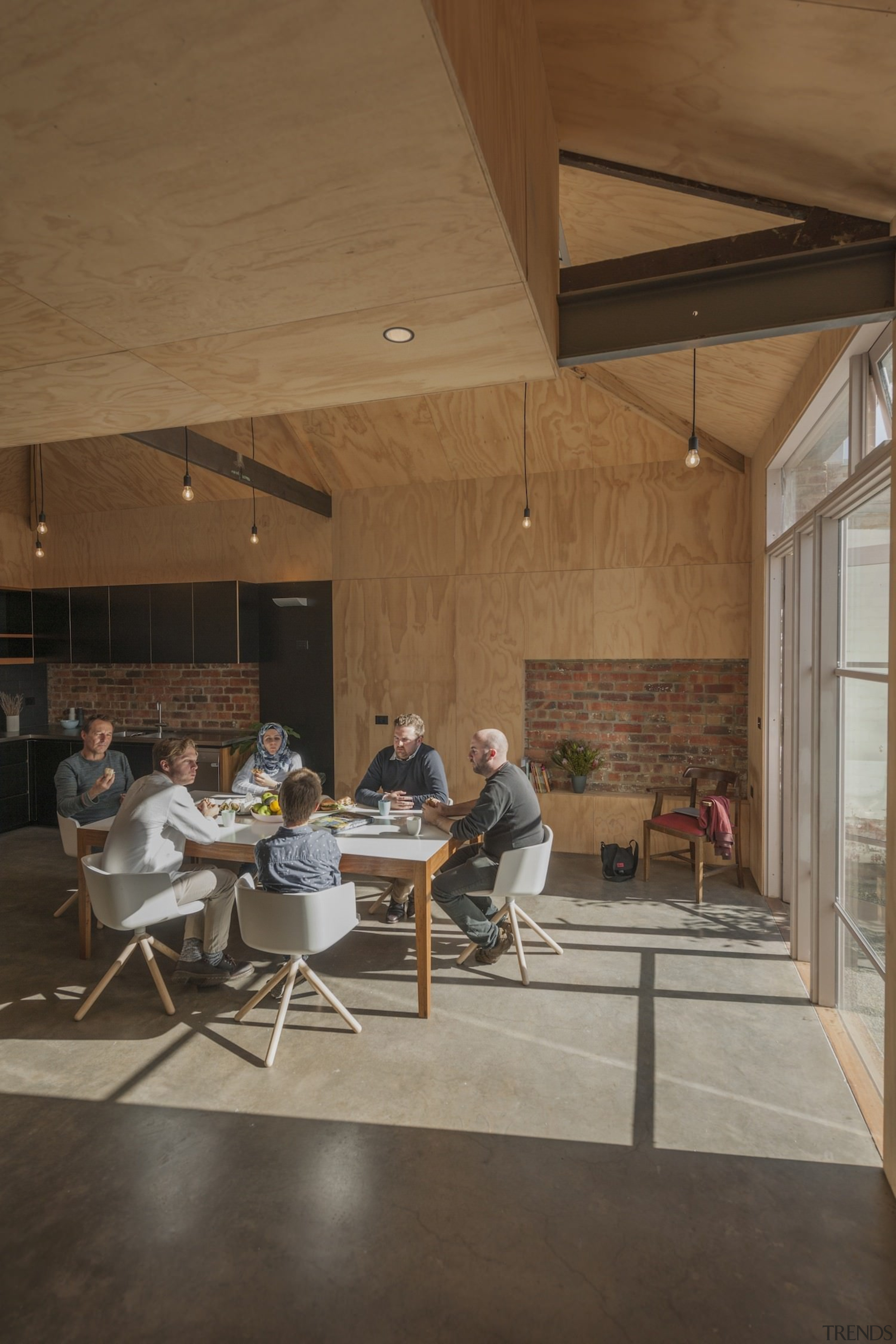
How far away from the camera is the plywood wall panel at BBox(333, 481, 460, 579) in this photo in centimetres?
647

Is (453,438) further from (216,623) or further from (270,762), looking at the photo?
(270,762)

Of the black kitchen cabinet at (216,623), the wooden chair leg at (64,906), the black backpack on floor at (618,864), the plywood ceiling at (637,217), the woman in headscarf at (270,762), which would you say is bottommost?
the wooden chair leg at (64,906)

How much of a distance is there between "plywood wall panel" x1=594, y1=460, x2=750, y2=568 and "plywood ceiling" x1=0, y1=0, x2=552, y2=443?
3.49m

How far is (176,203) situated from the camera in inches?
63.2

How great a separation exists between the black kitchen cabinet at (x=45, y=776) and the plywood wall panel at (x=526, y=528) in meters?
4.44

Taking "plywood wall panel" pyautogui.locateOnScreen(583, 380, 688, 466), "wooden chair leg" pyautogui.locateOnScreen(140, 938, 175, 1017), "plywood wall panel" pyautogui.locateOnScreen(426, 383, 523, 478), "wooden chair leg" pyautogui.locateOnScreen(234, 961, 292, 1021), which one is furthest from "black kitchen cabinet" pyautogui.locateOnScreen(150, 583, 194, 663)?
"wooden chair leg" pyautogui.locateOnScreen(234, 961, 292, 1021)

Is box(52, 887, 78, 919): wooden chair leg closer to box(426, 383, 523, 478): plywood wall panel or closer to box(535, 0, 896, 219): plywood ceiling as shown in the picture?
box(426, 383, 523, 478): plywood wall panel

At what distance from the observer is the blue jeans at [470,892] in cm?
393

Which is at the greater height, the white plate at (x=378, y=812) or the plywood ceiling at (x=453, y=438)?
the plywood ceiling at (x=453, y=438)

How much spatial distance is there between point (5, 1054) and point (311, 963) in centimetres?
150

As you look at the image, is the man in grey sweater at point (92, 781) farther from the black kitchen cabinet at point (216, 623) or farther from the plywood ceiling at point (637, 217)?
the plywood ceiling at point (637, 217)

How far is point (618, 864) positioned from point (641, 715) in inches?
59.0

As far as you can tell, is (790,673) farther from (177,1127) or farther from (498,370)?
(177,1127)

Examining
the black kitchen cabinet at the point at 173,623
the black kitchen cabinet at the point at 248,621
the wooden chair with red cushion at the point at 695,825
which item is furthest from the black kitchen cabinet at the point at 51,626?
the wooden chair with red cushion at the point at 695,825
